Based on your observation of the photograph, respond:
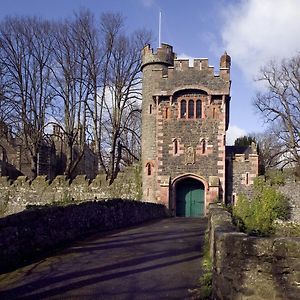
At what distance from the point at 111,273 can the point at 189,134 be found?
71.0 feet

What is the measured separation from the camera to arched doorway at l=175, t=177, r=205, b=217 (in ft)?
96.5

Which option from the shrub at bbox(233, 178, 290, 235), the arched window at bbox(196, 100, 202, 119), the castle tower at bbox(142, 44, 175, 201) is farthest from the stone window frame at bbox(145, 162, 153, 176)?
the shrub at bbox(233, 178, 290, 235)

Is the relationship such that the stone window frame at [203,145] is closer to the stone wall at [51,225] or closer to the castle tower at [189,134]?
the castle tower at [189,134]

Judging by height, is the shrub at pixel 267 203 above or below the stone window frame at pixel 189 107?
below

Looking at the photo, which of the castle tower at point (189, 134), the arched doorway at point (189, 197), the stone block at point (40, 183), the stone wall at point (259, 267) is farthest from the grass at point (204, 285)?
the stone block at point (40, 183)

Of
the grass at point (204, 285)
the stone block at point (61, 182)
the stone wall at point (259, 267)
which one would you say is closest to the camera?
the stone wall at point (259, 267)

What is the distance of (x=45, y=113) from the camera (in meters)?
37.1

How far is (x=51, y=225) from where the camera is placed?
11.2 m

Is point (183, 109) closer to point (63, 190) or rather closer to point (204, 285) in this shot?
point (63, 190)

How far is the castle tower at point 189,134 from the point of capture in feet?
95.7

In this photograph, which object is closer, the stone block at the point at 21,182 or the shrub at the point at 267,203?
the shrub at the point at 267,203

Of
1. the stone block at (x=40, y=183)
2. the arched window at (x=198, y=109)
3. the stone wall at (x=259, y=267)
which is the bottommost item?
the stone wall at (x=259, y=267)

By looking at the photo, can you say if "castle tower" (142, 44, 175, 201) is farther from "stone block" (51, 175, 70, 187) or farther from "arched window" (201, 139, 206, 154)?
"stone block" (51, 175, 70, 187)

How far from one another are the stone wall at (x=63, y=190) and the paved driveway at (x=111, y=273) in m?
19.9
